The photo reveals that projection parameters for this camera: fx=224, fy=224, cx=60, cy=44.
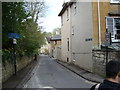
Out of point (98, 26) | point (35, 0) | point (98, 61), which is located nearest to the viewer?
point (98, 61)

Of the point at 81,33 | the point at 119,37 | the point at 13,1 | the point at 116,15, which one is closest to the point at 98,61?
the point at 119,37

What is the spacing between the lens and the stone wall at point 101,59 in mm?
13797

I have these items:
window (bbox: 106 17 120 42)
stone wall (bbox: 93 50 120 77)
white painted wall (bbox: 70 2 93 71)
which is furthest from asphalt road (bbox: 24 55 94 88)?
window (bbox: 106 17 120 42)

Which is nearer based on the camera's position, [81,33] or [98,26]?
[98,26]

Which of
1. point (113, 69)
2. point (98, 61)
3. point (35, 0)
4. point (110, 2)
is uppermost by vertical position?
point (35, 0)

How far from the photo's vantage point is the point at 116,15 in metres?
17.5

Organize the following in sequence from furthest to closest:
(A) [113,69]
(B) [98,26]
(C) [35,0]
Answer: (C) [35,0], (B) [98,26], (A) [113,69]

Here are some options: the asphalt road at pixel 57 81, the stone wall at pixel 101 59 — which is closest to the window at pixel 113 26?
the stone wall at pixel 101 59

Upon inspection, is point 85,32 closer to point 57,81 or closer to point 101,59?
point 101,59

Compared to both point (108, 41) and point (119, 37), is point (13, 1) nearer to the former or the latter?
point (108, 41)

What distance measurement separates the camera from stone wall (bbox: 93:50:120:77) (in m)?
13.8

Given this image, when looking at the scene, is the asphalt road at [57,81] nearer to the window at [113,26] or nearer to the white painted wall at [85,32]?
A: the white painted wall at [85,32]

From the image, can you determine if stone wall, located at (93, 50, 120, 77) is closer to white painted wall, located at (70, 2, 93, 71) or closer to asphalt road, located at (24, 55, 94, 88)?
white painted wall, located at (70, 2, 93, 71)

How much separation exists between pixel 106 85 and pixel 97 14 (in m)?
15.3
